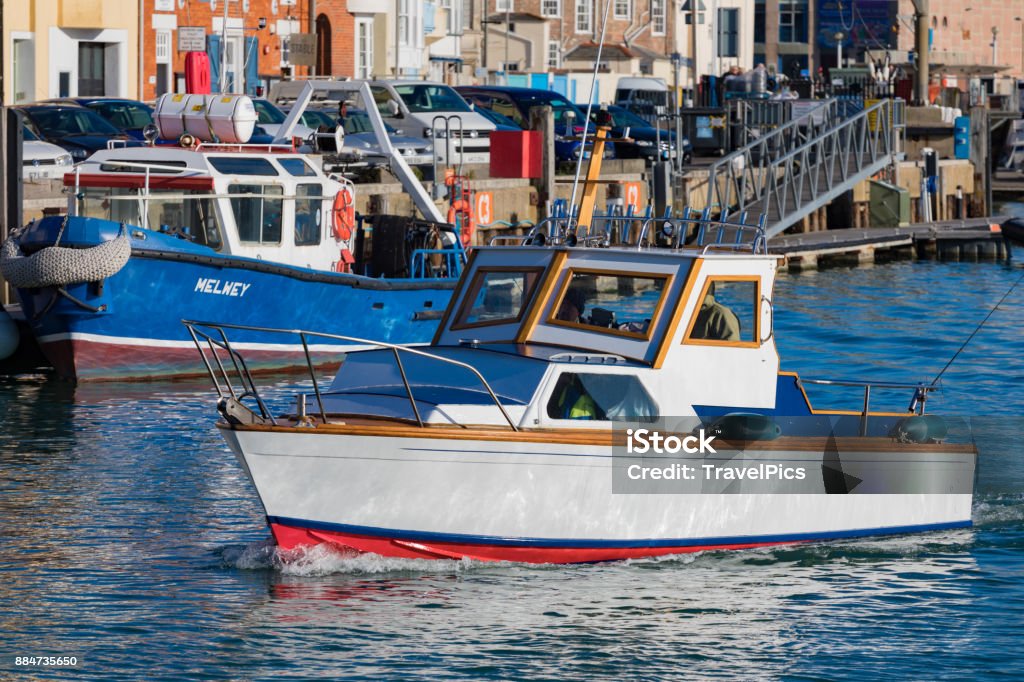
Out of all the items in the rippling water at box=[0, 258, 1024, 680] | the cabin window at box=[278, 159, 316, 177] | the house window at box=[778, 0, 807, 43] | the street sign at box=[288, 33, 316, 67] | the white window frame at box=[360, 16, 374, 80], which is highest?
the house window at box=[778, 0, 807, 43]

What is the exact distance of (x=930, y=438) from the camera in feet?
44.7

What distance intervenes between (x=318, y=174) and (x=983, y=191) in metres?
27.7

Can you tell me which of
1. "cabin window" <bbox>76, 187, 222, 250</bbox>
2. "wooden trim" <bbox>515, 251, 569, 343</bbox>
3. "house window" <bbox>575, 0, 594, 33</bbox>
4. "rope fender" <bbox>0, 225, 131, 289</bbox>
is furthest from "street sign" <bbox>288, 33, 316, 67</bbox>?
"house window" <bbox>575, 0, 594, 33</bbox>

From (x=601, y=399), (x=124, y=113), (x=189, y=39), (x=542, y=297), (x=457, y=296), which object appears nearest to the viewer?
(x=601, y=399)

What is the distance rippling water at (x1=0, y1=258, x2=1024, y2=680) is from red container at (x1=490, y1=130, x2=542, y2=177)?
13.1m

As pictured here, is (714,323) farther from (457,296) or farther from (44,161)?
(44,161)

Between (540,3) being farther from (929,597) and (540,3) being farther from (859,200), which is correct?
(929,597)

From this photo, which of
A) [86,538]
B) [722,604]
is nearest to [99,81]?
[86,538]

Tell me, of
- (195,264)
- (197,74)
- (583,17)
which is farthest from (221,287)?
(583,17)

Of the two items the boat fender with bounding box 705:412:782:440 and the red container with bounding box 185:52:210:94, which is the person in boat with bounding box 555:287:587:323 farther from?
the red container with bounding box 185:52:210:94

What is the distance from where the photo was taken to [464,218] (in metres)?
26.4

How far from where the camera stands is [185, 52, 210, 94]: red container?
76.0 feet

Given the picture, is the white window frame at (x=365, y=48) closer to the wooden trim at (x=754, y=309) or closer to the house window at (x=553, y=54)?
the house window at (x=553, y=54)

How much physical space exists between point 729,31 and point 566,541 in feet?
251
